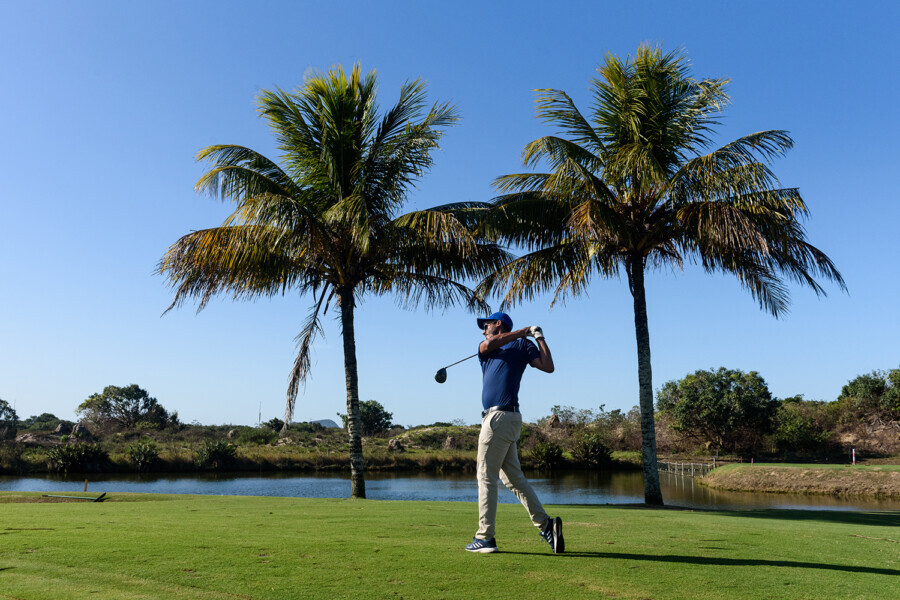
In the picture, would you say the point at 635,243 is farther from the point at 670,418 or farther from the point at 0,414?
the point at 0,414

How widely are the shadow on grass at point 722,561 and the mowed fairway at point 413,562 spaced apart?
0.02 meters

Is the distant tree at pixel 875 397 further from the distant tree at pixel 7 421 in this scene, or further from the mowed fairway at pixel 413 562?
the distant tree at pixel 7 421

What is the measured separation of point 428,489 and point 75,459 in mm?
18663

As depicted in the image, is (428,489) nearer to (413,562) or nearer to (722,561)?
(722,561)

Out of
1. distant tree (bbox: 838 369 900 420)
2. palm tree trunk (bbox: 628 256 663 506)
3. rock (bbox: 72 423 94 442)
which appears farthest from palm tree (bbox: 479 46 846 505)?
rock (bbox: 72 423 94 442)

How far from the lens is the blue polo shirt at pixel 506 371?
19.6 feet

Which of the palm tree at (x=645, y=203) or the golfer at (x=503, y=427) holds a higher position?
the palm tree at (x=645, y=203)

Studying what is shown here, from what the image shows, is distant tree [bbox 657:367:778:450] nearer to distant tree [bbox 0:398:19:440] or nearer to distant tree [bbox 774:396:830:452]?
distant tree [bbox 774:396:830:452]

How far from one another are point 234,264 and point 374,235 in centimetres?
351

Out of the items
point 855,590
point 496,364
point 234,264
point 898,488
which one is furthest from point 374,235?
point 898,488

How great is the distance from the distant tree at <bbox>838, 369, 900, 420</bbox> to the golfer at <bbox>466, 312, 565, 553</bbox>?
1778 inches

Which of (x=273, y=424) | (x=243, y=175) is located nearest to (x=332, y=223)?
(x=243, y=175)

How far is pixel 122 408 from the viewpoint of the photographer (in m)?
66.6

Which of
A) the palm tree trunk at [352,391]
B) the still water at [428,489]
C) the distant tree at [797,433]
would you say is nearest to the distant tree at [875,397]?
the distant tree at [797,433]
